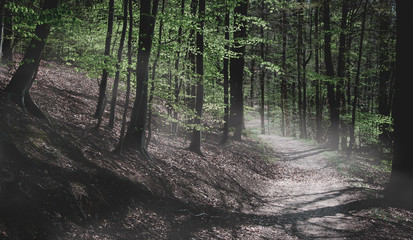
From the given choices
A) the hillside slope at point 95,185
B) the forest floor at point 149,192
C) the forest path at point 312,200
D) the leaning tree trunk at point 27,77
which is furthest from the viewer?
the forest path at point 312,200

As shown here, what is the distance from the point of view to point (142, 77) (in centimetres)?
944

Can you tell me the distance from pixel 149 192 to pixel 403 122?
829 cm

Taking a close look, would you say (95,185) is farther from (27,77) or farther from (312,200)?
(312,200)

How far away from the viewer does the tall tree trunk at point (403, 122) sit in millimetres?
8828

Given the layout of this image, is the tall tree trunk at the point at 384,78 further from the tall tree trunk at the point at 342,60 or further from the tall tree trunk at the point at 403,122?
the tall tree trunk at the point at 403,122

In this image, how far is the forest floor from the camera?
5.04 meters

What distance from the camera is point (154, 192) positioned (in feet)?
25.3

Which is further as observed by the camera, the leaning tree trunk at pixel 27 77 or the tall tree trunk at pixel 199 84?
the tall tree trunk at pixel 199 84

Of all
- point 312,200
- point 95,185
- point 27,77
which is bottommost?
point 312,200

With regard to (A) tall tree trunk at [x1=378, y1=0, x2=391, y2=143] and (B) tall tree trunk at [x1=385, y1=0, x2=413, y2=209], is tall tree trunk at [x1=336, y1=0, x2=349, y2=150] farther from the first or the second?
(B) tall tree trunk at [x1=385, y1=0, x2=413, y2=209]

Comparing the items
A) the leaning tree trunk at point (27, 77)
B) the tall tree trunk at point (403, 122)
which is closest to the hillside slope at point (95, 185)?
the leaning tree trunk at point (27, 77)

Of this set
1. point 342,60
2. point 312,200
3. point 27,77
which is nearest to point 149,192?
point 27,77

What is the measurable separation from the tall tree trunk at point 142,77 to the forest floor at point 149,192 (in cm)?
60

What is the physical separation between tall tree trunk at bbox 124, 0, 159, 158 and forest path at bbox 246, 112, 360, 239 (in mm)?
4868
